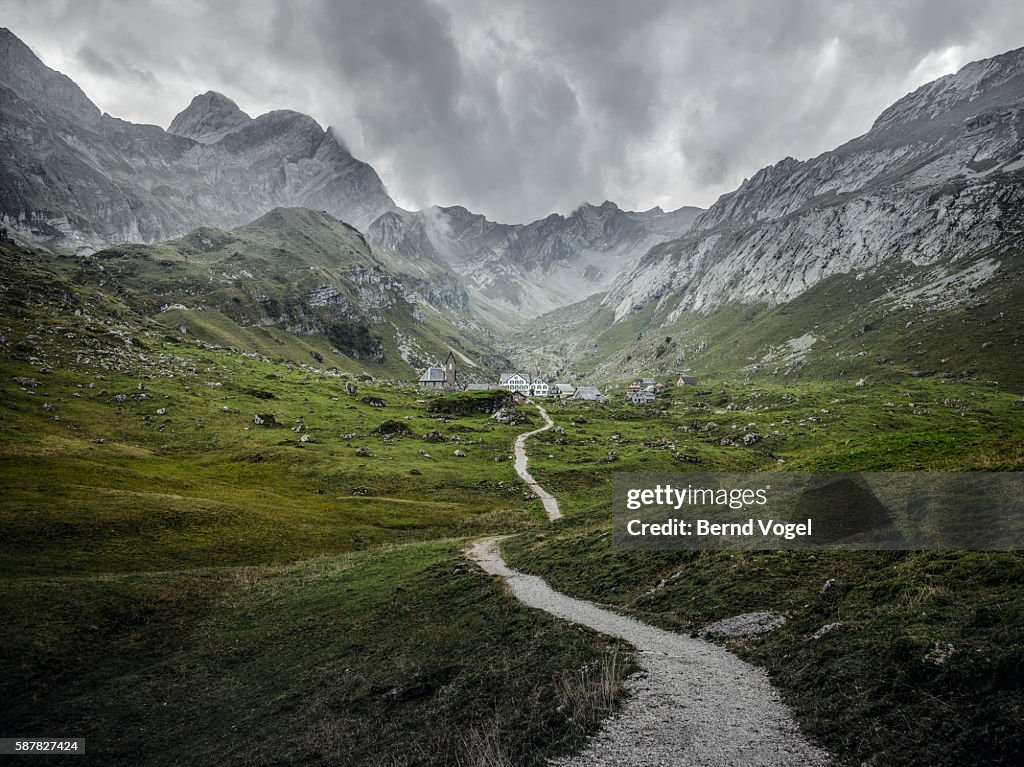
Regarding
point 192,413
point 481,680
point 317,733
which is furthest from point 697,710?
point 192,413

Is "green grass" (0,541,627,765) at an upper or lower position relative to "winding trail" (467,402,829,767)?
Answer: lower

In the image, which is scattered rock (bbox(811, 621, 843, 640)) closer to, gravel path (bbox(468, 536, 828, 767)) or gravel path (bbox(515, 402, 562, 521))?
gravel path (bbox(468, 536, 828, 767))

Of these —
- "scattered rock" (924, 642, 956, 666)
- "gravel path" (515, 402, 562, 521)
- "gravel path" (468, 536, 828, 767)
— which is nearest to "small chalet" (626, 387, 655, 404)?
"gravel path" (515, 402, 562, 521)

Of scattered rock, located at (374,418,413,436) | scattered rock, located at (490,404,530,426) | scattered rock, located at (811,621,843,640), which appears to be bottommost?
scattered rock, located at (811,621,843,640)

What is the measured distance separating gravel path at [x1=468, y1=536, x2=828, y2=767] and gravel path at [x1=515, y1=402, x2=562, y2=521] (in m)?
41.4

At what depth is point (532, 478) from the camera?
3189 inches

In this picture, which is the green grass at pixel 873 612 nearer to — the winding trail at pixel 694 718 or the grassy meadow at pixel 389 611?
the grassy meadow at pixel 389 611

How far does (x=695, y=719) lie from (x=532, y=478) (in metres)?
68.1

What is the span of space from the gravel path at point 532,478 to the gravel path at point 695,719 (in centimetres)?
4138

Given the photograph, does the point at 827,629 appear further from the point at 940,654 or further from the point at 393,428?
the point at 393,428

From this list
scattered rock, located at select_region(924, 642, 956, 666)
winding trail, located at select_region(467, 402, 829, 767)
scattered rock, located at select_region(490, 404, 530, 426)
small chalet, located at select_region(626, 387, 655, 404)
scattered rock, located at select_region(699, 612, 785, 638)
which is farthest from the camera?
small chalet, located at select_region(626, 387, 655, 404)

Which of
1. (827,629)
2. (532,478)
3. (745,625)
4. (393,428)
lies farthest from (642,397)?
(827,629)

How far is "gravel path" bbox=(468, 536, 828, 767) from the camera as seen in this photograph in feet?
37.9

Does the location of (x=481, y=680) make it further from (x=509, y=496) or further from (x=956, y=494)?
(x=509, y=496)
